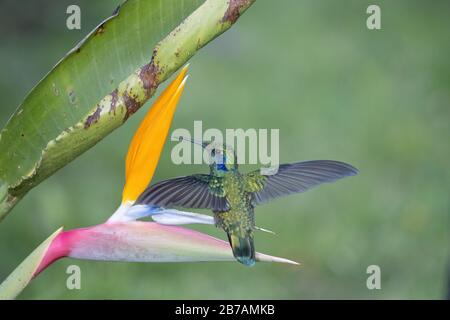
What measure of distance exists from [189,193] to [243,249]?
0.28 feet

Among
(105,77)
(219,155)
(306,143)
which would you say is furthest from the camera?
(306,143)

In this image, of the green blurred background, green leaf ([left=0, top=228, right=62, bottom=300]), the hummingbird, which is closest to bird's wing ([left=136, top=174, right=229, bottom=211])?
the hummingbird

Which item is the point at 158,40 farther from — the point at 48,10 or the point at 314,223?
the point at 48,10

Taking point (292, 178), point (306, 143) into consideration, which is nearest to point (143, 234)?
point (292, 178)

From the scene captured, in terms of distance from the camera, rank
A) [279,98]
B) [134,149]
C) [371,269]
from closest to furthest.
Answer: [134,149], [371,269], [279,98]

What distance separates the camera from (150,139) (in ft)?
2.51

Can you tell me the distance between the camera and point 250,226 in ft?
2.99

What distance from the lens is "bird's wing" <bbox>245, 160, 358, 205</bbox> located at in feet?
2.95

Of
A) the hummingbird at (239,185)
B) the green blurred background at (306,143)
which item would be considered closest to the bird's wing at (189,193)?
the hummingbird at (239,185)

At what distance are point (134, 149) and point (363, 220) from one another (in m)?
1.68

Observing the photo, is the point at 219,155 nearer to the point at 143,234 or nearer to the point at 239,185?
the point at 239,185

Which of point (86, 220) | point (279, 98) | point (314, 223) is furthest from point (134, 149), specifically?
point (279, 98)

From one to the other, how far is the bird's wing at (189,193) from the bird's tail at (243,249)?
1.7 inches

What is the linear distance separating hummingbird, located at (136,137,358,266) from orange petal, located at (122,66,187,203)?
7cm
